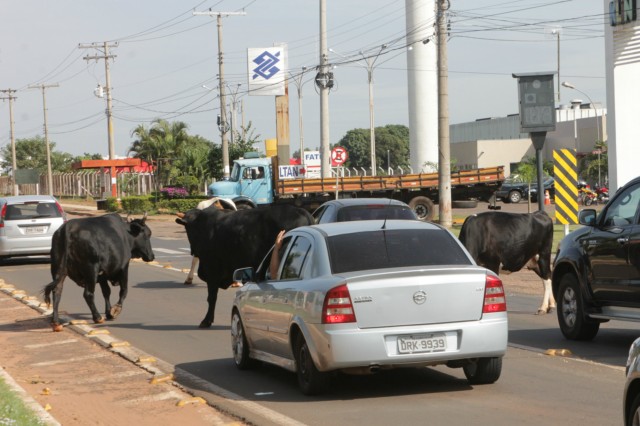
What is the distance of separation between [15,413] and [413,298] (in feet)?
11.2

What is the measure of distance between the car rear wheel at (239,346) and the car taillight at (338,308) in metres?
2.53

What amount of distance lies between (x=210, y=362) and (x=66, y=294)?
1000cm

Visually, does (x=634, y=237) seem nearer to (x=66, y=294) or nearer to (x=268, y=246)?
(x=268, y=246)

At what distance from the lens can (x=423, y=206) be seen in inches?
1953

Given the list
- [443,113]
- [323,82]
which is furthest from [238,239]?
[323,82]

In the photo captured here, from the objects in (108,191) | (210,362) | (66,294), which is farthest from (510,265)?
(108,191)

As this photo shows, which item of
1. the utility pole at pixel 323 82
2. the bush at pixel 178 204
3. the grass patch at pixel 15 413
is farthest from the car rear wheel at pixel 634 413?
the bush at pixel 178 204

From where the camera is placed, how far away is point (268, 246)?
1655 centimetres

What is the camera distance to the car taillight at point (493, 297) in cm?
974

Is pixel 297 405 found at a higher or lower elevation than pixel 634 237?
lower

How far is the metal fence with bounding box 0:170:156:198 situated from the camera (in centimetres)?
8988

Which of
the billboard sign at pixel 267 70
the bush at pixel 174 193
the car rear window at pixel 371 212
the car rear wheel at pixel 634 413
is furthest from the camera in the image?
the billboard sign at pixel 267 70

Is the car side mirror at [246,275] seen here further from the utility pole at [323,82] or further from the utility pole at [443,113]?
the utility pole at [323,82]

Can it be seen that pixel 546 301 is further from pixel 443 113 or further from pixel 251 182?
pixel 251 182
